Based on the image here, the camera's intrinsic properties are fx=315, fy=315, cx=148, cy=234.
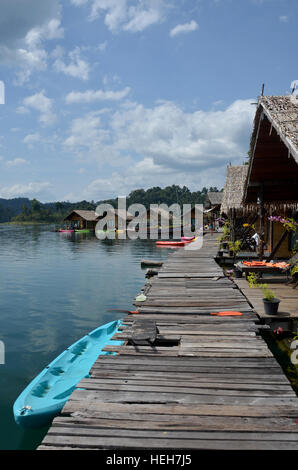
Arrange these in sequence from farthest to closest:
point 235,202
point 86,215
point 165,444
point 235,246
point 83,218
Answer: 1. point 86,215
2. point 83,218
3. point 235,202
4. point 235,246
5. point 165,444

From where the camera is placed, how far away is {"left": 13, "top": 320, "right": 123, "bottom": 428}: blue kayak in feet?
14.3

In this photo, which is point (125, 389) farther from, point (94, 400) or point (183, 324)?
point (183, 324)

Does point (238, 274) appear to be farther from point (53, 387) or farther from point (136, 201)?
point (136, 201)

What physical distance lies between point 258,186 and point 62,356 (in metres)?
7.57

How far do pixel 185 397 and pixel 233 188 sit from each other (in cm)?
1650


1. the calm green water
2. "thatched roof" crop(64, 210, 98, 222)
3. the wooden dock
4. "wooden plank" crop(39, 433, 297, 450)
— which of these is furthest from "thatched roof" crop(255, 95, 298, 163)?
"thatched roof" crop(64, 210, 98, 222)

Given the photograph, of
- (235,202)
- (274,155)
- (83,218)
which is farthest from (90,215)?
(274,155)

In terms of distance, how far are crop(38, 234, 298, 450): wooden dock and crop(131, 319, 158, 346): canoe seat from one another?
2 cm

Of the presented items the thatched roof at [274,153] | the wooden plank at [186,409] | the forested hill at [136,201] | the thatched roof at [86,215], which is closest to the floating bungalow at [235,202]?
the thatched roof at [274,153]

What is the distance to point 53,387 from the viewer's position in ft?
16.3

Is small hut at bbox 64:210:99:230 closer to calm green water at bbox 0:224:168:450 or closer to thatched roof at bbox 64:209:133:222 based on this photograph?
thatched roof at bbox 64:209:133:222

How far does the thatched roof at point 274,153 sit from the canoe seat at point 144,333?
10.7 ft
